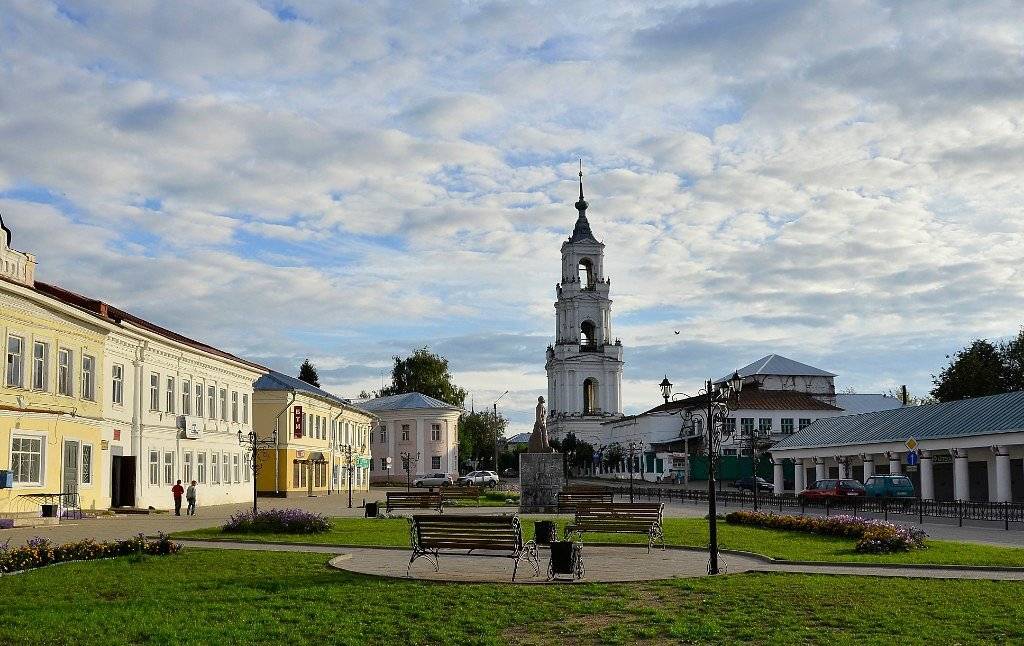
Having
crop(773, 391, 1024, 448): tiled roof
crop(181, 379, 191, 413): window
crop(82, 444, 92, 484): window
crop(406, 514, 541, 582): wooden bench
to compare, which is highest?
crop(181, 379, 191, 413): window

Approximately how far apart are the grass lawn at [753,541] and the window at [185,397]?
20.0 m

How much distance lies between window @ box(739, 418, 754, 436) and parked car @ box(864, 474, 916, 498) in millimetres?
51920

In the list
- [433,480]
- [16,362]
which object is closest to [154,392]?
[16,362]

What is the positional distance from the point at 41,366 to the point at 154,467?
11279 millimetres

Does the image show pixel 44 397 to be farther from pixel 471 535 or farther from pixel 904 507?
pixel 904 507

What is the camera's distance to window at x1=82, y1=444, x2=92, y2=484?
3656cm

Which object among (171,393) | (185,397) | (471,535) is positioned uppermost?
(171,393)

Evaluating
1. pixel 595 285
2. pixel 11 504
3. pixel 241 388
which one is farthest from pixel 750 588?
pixel 595 285

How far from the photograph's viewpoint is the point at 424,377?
417 feet

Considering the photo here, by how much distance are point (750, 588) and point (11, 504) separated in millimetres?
24656

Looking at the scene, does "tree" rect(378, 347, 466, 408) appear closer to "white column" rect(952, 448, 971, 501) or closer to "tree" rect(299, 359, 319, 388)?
"tree" rect(299, 359, 319, 388)

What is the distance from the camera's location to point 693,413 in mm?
105812

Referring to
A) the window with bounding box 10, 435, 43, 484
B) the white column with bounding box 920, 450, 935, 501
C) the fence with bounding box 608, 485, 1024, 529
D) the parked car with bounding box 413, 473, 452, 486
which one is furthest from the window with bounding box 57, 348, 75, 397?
the parked car with bounding box 413, 473, 452, 486

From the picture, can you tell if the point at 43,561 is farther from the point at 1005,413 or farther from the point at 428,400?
the point at 428,400
